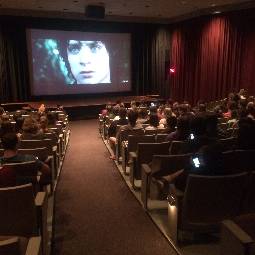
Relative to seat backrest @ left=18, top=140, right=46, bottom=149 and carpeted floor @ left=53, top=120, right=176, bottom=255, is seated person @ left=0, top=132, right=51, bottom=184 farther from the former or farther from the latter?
seat backrest @ left=18, top=140, right=46, bottom=149

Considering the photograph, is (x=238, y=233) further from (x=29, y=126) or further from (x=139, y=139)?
(x=29, y=126)

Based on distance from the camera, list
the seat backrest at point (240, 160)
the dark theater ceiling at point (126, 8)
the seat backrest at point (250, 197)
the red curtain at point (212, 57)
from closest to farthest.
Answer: the seat backrest at point (250, 197) → the seat backrest at point (240, 160) → the dark theater ceiling at point (126, 8) → the red curtain at point (212, 57)

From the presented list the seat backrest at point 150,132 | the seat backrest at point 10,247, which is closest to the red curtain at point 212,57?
the seat backrest at point 150,132

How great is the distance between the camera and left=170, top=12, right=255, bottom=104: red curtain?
10.4 metres

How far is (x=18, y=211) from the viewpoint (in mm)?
2525

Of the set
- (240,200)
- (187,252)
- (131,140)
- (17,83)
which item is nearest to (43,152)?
(131,140)

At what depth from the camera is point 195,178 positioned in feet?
8.71

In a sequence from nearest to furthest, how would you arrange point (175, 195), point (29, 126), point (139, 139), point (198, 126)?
point (175, 195) < point (198, 126) < point (139, 139) < point (29, 126)

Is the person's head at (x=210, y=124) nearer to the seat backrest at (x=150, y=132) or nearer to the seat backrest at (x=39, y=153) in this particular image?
the seat backrest at (x=150, y=132)

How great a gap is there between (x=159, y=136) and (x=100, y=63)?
893 cm

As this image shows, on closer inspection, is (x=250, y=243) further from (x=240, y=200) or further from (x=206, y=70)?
(x=206, y=70)

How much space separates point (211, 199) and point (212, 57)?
385 inches

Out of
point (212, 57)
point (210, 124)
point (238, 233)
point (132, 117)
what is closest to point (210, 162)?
point (238, 233)

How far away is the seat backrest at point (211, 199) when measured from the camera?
8.80 ft
